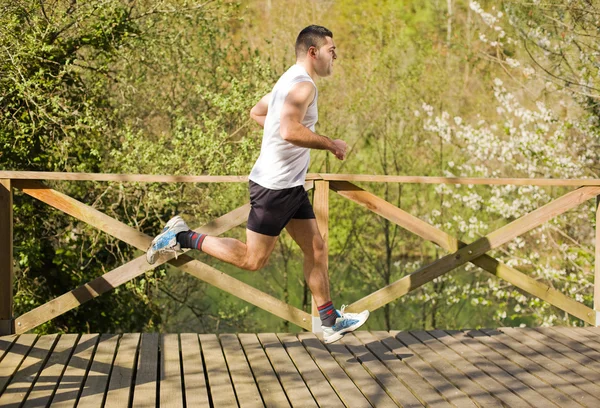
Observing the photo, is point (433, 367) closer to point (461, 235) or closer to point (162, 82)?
point (162, 82)

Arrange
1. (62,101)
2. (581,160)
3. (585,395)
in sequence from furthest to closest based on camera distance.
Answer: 1. (581,160)
2. (62,101)
3. (585,395)

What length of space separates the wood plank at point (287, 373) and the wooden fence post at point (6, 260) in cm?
135

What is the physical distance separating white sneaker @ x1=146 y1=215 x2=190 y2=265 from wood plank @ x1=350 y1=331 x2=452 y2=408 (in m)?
1.03

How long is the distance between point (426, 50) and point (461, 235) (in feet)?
10.4

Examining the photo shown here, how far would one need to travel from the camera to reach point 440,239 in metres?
4.76

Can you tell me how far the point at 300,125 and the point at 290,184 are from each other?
13.5 inches

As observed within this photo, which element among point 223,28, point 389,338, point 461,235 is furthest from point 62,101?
point 461,235

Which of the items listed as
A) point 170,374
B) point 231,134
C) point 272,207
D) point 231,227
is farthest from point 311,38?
point 231,134

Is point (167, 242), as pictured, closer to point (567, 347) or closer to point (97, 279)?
point (97, 279)

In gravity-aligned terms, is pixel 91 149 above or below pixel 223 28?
below

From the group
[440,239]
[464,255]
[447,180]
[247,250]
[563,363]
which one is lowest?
[563,363]

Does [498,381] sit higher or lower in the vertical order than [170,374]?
lower

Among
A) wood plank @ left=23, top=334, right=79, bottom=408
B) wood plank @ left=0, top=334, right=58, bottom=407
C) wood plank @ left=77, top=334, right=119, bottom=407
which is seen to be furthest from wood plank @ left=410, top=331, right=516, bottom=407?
wood plank @ left=0, top=334, right=58, bottom=407

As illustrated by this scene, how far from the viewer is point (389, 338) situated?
14.5ft
